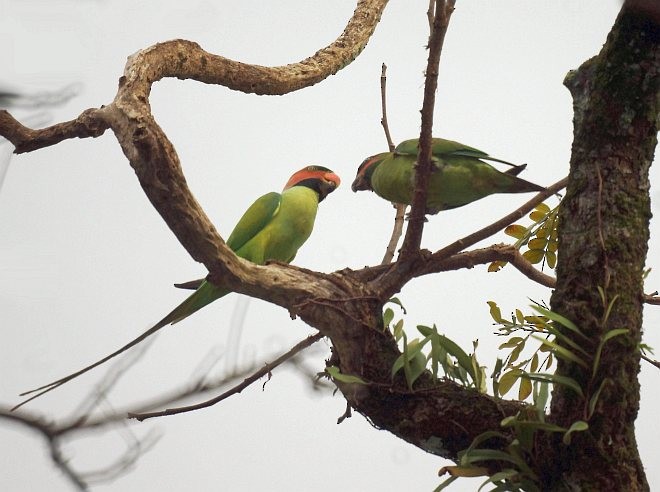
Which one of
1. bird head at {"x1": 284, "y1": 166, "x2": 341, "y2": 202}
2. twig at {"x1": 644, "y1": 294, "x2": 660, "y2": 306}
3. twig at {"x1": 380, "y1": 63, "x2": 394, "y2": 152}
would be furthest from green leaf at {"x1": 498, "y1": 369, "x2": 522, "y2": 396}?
bird head at {"x1": 284, "y1": 166, "x2": 341, "y2": 202}

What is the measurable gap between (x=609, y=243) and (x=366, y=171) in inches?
43.7

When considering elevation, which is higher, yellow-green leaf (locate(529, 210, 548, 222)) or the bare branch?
yellow-green leaf (locate(529, 210, 548, 222))

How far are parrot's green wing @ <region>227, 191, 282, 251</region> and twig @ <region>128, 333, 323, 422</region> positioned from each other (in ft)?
1.94

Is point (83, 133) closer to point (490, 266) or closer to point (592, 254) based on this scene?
point (592, 254)

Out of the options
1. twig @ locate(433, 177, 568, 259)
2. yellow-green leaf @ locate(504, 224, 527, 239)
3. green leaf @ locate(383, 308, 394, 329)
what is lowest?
green leaf @ locate(383, 308, 394, 329)

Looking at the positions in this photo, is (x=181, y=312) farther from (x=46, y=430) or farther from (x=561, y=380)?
(x=561, y=380)

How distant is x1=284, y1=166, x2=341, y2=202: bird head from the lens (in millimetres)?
2648

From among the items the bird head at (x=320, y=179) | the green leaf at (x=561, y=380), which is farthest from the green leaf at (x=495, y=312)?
the bird head at (x=320, y=179)

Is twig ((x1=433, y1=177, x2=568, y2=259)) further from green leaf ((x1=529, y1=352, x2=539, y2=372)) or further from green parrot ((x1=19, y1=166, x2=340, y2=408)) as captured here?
green parrot ((x1=19, y1=166, x2=340, y2=408))

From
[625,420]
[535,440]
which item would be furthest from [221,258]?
[625,420]

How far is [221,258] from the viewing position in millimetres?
1352

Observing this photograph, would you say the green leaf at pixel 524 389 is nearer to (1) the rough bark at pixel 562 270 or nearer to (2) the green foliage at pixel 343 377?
(1) the rough bark at pixel 562 270

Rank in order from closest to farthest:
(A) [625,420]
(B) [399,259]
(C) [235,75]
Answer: (A) [625,420]
(B) [399,259]
(C) [235,75]

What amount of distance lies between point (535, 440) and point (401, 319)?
1.33ft
